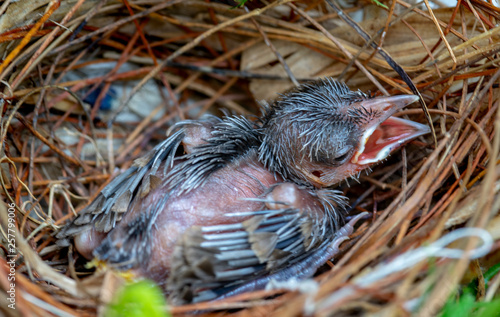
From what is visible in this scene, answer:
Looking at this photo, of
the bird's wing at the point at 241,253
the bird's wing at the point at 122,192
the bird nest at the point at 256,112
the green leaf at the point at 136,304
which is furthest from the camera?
the bird's wing at the point at 122,192

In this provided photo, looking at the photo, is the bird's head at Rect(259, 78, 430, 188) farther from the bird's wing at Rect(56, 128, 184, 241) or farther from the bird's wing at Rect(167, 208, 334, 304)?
the bird's wing at Rect(56, 128, 184, 241)

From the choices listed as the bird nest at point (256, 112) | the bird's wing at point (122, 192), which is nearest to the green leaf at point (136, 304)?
the bird nest at point (256, 112)

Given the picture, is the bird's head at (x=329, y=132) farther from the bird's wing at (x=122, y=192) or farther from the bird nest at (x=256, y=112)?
the bird's wing at (x=122, y=192)

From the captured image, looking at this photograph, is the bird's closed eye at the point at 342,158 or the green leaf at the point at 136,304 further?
the bird's closed eye at the point at 342,158

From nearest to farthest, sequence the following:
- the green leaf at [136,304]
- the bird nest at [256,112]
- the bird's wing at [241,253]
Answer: the green leaf at [136,304], the bird nest at [256,112], the bird's wing at [241,253]

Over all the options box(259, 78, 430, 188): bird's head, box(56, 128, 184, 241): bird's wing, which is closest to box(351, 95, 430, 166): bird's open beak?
box(259, 78, 430, 188): bird's head

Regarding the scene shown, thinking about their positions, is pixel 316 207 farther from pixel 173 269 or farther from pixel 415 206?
pixel 173 269

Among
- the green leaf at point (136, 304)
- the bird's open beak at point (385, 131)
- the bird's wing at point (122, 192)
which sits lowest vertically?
the green leaf at point (136, 304)

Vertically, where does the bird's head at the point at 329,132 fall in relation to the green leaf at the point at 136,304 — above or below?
above
